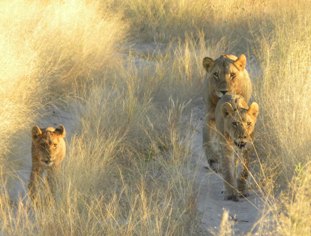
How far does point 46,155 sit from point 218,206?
160cm

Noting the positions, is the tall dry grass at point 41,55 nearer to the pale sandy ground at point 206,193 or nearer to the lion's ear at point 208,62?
the pale sandy ground at point 206,193

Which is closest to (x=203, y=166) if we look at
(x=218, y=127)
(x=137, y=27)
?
(x=218, y=127)

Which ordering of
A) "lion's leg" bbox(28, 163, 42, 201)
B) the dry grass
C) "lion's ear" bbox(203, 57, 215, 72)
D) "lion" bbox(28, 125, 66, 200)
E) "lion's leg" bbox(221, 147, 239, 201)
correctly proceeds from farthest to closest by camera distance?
"lion's ear" bbox(203, 57, 215, 72)
"lion's leg" bbox(221, 147, 239, 201)
"lion" bbox(28, 125, 66, 200)
"lion's leg" bbox(28, 163, 42, 201)
the dry grass

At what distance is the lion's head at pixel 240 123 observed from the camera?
680 centimetres

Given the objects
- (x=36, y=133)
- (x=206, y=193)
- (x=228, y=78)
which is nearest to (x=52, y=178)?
(x=36, y=133)

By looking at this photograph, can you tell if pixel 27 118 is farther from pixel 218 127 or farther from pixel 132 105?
pixel 218 127

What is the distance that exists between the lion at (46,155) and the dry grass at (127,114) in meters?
0.11

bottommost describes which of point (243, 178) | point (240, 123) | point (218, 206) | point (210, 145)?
point (218, 206)

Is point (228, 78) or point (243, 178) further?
point (228, 78)

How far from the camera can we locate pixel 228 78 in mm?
7852

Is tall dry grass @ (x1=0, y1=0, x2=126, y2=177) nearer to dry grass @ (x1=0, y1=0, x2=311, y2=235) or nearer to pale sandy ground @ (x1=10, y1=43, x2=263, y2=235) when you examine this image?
dry grass @ (x1=0, y1=0, x2=311, y2=235)

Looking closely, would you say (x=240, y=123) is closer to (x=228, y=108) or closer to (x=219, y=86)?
(x=228, y=108)

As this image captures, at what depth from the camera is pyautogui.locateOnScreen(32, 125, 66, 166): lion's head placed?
680 cm

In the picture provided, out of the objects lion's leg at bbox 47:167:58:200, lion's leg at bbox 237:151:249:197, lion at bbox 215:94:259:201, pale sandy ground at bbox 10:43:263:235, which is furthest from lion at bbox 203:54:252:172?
lion's leg at bbox 47:167:58:200
